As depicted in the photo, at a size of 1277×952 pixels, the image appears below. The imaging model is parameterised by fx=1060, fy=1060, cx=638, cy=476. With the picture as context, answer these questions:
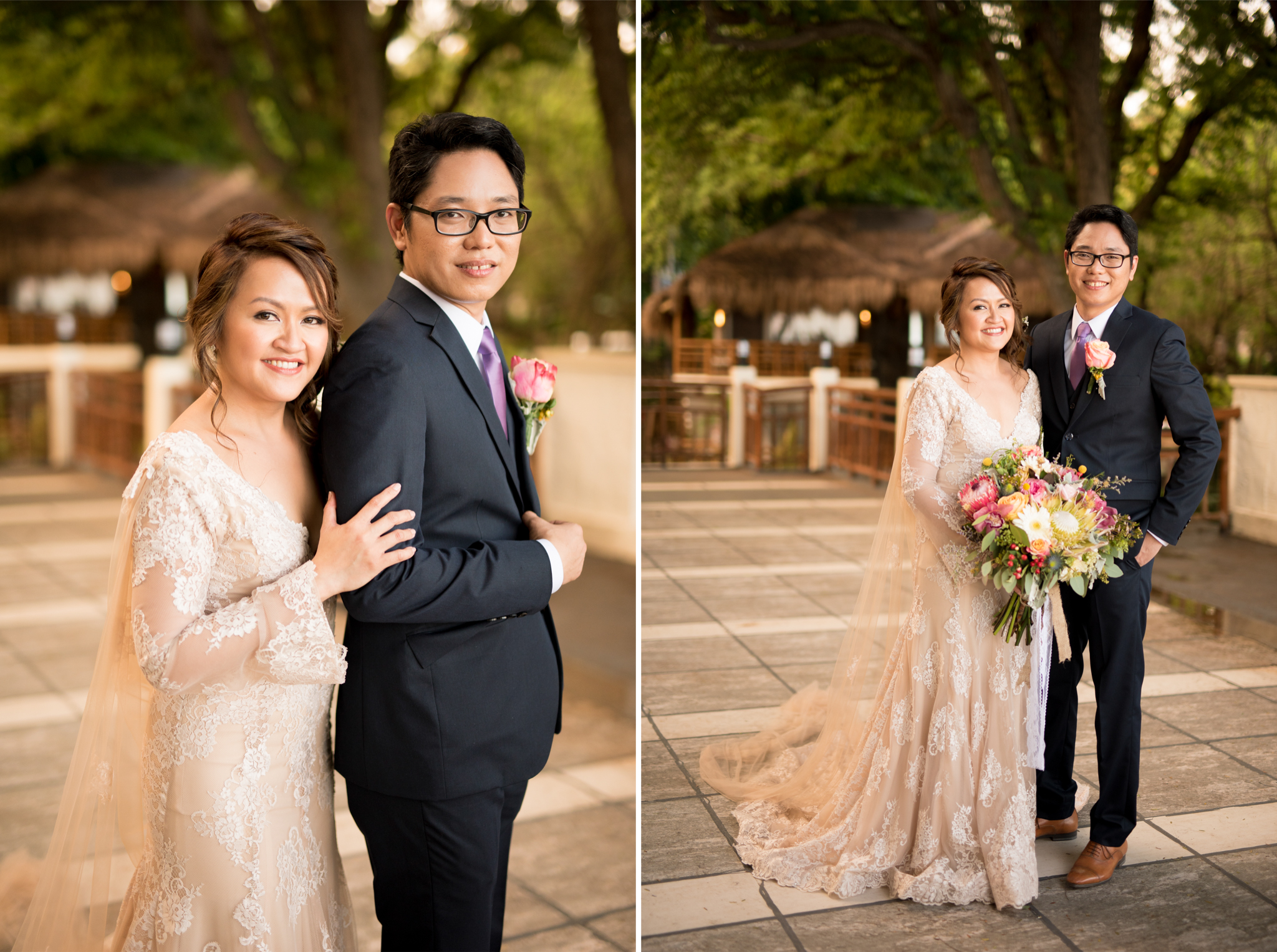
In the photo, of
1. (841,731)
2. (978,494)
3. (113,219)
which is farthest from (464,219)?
(113,219)

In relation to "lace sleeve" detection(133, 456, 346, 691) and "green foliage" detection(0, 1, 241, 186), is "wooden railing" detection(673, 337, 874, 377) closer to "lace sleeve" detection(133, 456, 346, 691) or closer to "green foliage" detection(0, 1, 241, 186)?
"green foliage" detection(0, 1, 241, 186)

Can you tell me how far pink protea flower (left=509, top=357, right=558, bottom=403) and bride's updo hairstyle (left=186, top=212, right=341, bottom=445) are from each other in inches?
15.4

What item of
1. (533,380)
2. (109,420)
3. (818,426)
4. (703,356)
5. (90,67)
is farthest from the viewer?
(703,356)

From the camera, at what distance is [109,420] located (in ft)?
39.7

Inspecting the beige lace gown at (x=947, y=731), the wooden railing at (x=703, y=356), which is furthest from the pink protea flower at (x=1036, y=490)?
the wooden railing at (x=703, y=356)

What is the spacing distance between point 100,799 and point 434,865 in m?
0.82

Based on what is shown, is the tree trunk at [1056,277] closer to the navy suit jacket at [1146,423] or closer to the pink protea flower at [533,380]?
the navy suit jacket at [1146,423]

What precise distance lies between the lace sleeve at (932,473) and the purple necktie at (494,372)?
4.74ft

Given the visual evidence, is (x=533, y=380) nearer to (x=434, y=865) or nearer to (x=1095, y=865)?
(x=434, y=865)

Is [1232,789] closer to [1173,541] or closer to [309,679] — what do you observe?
[1173,541]

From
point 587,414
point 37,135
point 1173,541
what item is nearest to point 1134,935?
point 1173,541

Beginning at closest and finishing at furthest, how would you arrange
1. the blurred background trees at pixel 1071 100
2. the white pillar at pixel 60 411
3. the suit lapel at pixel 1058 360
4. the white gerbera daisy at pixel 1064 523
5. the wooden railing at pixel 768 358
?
the white gerbera daisy at pixel 1064 523 < the suit lapel at pixel 1058 360 < the blurred background trees at pixel 1071 100 < the white pillar at pixel 60 411 < the wooden railing at pixel 768 358

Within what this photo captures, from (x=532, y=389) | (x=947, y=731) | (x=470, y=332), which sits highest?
(x=470, y=332)

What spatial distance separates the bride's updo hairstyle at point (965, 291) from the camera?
296 centimetres
